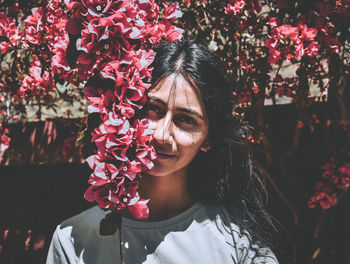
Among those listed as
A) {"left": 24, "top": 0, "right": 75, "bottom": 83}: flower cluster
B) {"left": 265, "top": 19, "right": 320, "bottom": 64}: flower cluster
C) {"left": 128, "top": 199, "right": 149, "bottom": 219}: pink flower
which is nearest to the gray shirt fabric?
{"left": 128, "top": 199, "right": 149, "bottom": 219}: pink flower

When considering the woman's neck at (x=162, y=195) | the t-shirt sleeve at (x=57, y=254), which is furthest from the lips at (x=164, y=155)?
the t-shirt sleeve at (x=57, y=254)

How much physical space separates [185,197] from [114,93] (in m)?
0.77

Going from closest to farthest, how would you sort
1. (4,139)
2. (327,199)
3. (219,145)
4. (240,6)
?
(240,6) < (219,145) < (4,139) < (327,199)

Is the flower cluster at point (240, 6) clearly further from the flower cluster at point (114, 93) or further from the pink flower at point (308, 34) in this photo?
the flower cluster at point (114, 93)

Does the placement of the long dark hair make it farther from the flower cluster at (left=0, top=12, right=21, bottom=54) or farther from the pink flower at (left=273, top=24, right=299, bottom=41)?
the flower cluster at (left=0, top=12, right=21, bottom=54)

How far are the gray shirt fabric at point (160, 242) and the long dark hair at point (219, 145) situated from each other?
100 millimetres

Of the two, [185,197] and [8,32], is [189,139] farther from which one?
[8,32]

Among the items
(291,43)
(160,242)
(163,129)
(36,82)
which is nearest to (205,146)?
(163,129)

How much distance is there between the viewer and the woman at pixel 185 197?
1440 mm

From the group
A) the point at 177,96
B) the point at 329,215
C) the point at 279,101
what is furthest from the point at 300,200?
the point at 177,96

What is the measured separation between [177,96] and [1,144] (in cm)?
130

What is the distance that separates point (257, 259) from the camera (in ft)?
5.24

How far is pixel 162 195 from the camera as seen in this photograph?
1.66 metres

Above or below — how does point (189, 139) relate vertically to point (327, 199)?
above
